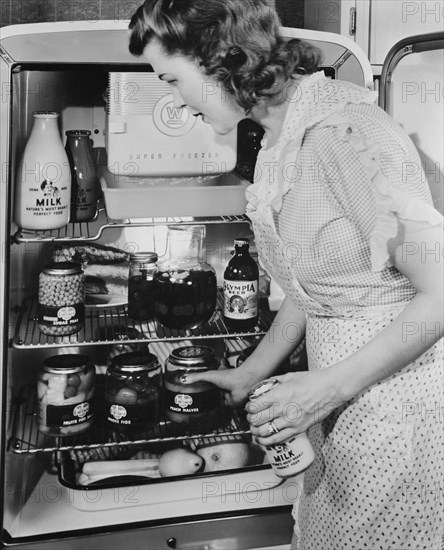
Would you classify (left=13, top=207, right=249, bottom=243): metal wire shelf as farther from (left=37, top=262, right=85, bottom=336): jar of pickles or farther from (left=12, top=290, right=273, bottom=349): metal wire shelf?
(left=12, top=290, right=273, bottom=349): metal wire shelf

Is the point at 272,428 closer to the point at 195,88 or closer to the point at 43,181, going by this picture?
the point at 195,88

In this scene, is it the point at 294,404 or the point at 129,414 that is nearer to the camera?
Result: the point at 294,404

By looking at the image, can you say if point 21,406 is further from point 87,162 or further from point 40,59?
point 40,59

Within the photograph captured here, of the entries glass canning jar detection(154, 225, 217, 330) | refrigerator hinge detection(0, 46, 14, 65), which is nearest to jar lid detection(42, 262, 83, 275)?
glass canning jar detection(154, 225, 217, 330)

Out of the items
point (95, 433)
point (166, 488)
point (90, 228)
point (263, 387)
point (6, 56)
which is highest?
point (6, 56)

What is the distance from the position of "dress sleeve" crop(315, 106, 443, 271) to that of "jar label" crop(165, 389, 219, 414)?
0.81 meters

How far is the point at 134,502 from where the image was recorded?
6.04 ft

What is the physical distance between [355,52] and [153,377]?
3.07 feet

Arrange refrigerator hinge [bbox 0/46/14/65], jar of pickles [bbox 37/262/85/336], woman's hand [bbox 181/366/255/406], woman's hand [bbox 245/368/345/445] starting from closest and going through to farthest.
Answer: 1. woman's hand [bbox 245/368/345/445]
2. refrigerator hinge [bbox 0/46/14/65]
3. woman's hand [bbox 181/366/255/406]
4. jar of pickles [bbox 37/262/85/336]

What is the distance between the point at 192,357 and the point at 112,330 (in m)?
0.22

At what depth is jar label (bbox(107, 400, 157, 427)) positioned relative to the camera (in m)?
1.83

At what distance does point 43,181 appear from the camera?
1.68m

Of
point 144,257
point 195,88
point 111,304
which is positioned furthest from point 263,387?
point 111,304

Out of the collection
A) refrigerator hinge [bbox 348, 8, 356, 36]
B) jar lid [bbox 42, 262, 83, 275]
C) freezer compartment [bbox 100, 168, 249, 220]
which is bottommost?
jar lid [bbox 42, 262, 83, 275]
